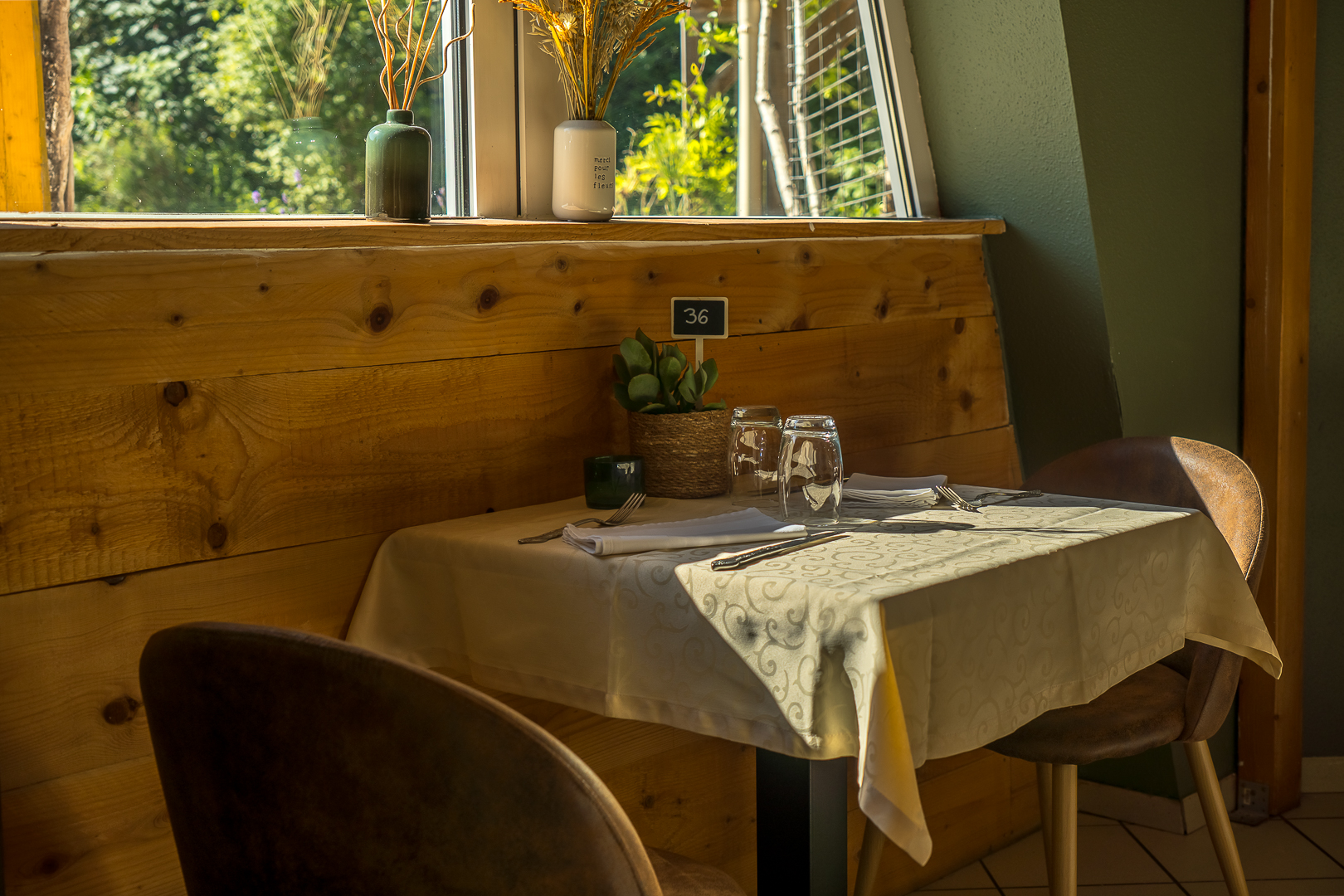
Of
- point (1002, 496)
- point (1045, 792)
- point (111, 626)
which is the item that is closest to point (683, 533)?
point (1002, 496)

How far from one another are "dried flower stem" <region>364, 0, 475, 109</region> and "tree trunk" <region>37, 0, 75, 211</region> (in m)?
0.41

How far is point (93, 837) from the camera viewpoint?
1.48 meters

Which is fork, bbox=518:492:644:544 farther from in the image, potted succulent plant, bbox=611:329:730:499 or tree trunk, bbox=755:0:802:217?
tree trunk, bbox=755:0:802:217

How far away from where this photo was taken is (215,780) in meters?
0.99

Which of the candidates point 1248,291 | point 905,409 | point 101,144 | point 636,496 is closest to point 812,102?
point 905,409

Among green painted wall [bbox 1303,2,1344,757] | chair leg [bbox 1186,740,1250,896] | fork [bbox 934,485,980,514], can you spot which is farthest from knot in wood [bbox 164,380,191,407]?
green painted wall [bbox 1303,2,1344,757]

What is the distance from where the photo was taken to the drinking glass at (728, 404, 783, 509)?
1.73 m

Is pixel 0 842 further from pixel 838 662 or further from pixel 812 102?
pixel 812 102

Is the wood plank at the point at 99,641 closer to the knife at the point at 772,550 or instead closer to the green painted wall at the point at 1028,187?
the knife at the point at 772,550

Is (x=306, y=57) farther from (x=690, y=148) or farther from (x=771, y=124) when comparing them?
(x=771, y=124)

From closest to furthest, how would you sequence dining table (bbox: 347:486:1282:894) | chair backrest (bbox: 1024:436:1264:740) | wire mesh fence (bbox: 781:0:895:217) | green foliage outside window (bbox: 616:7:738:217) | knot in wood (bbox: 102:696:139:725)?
dining table (bbox: 347:486:1282:894) → knot in wood (bbox: 102:696:139:725) → chair backrest (bbox: 1024:436:1264:740) → green foliage outside window (bbox: 616:7:738:217) → wire mesh fence (bbox: 781:0:895:217)

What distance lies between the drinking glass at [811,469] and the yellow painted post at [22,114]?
970 mm

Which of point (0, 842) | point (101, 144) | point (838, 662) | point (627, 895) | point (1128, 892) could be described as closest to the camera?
point (627, 895)

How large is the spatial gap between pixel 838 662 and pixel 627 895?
0.37 meters
